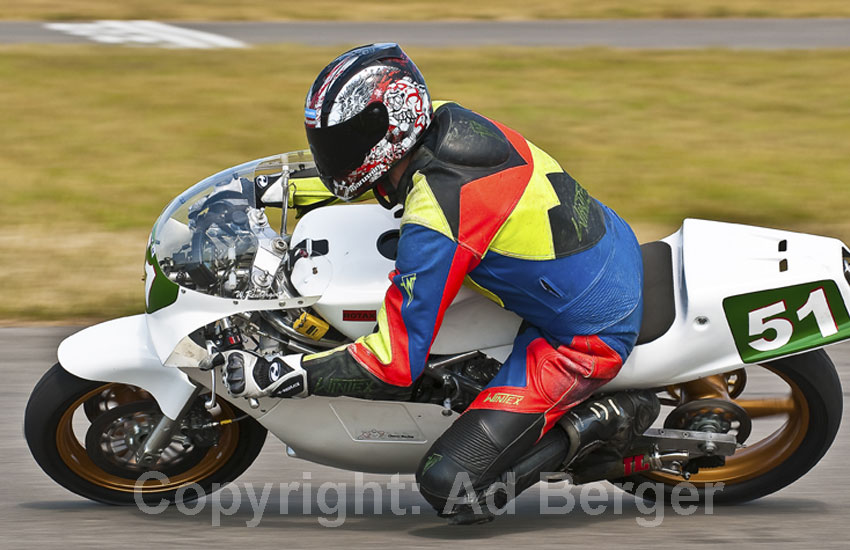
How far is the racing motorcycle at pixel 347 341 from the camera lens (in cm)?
375

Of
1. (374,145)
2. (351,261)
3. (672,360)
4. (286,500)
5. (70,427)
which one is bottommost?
(286,500)

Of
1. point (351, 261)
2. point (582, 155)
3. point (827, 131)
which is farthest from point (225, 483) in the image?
point (827, 131)

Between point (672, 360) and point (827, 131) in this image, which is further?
point (827, 131)

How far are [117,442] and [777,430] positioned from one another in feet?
7.56

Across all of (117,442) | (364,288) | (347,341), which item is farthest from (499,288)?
(117,442)

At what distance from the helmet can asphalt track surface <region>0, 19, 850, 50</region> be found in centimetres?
1205

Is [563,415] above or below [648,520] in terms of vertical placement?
above

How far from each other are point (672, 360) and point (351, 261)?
3.51 ft

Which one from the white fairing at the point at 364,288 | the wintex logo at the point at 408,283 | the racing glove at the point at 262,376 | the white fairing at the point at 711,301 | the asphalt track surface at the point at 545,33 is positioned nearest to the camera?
the wintex logo at the point at 408,283

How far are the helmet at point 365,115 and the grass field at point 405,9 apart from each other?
47.3 ft

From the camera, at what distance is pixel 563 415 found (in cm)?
386

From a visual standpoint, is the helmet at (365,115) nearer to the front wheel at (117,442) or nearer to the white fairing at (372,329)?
the white fairing at (372,329)

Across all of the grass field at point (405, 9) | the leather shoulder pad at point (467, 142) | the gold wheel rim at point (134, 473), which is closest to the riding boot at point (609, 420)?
the leather shoulder pad at point (467, 142)

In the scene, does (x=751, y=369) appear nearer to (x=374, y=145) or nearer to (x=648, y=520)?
(x=648, y=520)
